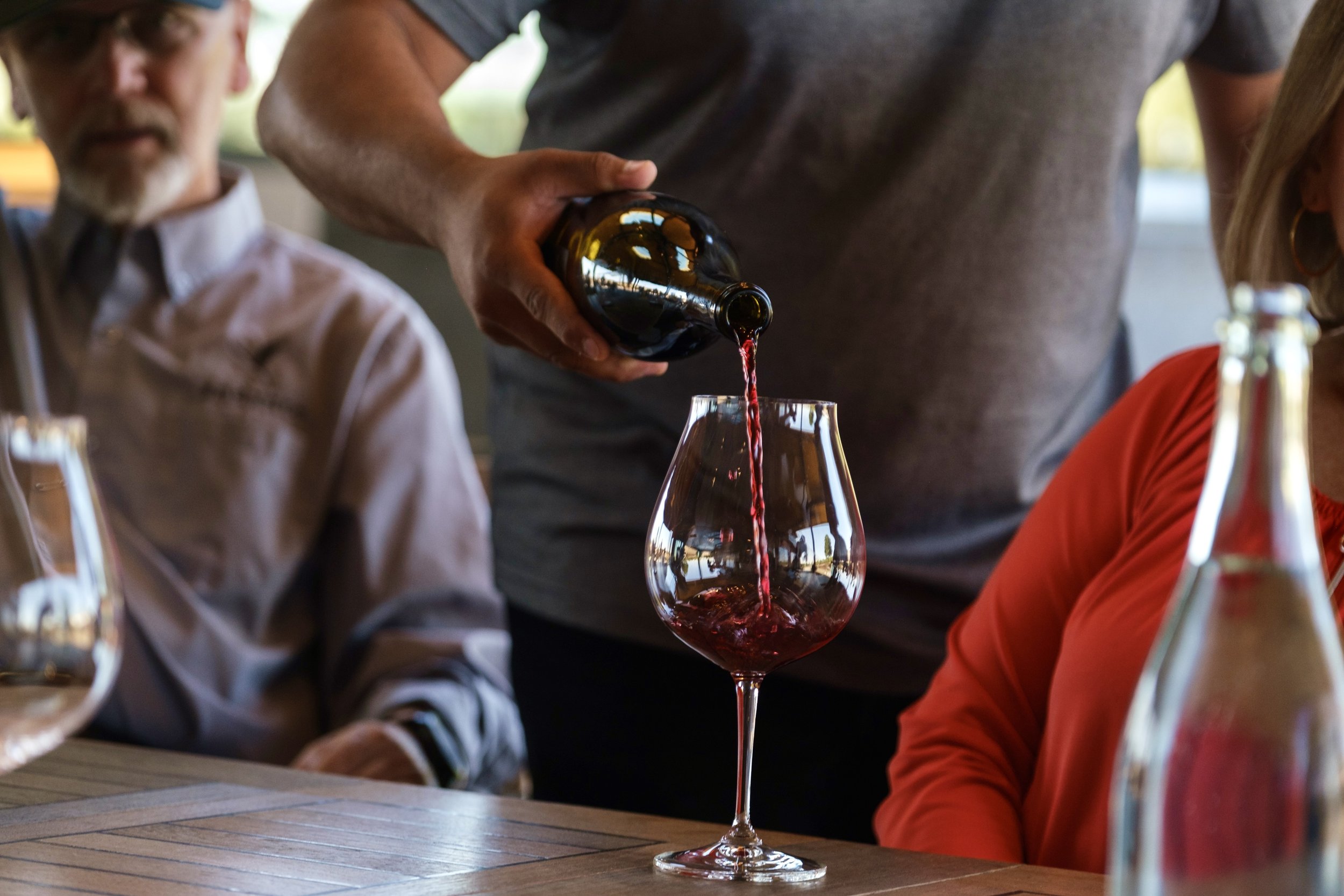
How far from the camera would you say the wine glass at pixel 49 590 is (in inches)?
23.1

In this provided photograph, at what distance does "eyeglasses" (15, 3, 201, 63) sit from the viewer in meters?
1.99

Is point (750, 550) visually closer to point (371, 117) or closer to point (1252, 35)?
point (371, 117)

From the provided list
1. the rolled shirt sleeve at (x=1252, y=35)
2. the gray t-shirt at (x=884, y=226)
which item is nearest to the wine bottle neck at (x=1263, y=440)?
the gray t-shirt at (x=884, y=226)

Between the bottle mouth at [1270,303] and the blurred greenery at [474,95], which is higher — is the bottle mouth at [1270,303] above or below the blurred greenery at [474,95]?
below

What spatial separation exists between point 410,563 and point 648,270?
43.8 inches

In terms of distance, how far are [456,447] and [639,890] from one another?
4.52 ft

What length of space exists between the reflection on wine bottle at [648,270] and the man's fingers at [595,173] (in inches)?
0.5

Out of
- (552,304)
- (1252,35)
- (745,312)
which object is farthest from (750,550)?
(1252,35)

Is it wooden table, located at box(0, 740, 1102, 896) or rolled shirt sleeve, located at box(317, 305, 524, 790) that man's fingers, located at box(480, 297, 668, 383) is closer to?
wooden table, located at box(0, 740, 1102, 896)

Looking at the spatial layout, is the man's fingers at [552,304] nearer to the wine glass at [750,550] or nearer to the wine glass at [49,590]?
the wine glass at [750,550]

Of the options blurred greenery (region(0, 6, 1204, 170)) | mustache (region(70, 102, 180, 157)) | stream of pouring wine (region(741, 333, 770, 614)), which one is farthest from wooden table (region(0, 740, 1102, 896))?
blurred greenery (region(0, 6, 1204, 170))

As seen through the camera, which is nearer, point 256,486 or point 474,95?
point 256,486

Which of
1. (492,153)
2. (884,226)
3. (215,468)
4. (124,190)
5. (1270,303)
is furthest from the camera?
(492,153)

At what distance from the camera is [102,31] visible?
2.01 metres
